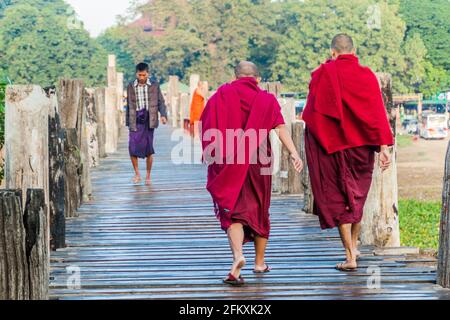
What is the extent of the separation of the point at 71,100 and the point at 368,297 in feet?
21.0

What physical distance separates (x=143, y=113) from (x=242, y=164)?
7.00 meters

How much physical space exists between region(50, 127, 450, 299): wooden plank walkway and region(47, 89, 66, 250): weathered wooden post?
5.5 inches

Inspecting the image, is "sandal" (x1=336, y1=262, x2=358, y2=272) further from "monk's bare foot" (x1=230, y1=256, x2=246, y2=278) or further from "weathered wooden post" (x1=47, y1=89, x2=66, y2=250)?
"weathered wooden post" (x1=47, y1=89, x2=66, y2=250)

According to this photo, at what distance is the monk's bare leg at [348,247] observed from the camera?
801cm

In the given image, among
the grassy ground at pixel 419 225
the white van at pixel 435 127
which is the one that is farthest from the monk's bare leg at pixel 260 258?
the white van at pixel 435 127

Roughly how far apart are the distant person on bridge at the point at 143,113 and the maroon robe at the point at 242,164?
6.60m

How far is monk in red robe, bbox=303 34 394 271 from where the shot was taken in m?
8.32

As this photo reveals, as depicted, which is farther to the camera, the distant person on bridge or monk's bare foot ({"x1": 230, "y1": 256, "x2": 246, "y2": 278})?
the distant person on bridge

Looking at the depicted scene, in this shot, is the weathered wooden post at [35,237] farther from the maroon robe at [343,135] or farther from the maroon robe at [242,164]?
the maroon robe at [343,135]

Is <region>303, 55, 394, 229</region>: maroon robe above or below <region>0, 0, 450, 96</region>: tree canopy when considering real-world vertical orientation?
below

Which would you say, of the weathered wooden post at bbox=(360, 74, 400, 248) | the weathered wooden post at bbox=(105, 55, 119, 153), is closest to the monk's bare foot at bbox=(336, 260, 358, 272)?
the weathered wooden post at bbox=(360, 74, 400, 248)

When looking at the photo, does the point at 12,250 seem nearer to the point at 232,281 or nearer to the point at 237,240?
the point at 232,281

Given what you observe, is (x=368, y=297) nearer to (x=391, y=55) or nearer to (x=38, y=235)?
(x=38, y=235)

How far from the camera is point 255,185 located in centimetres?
802
